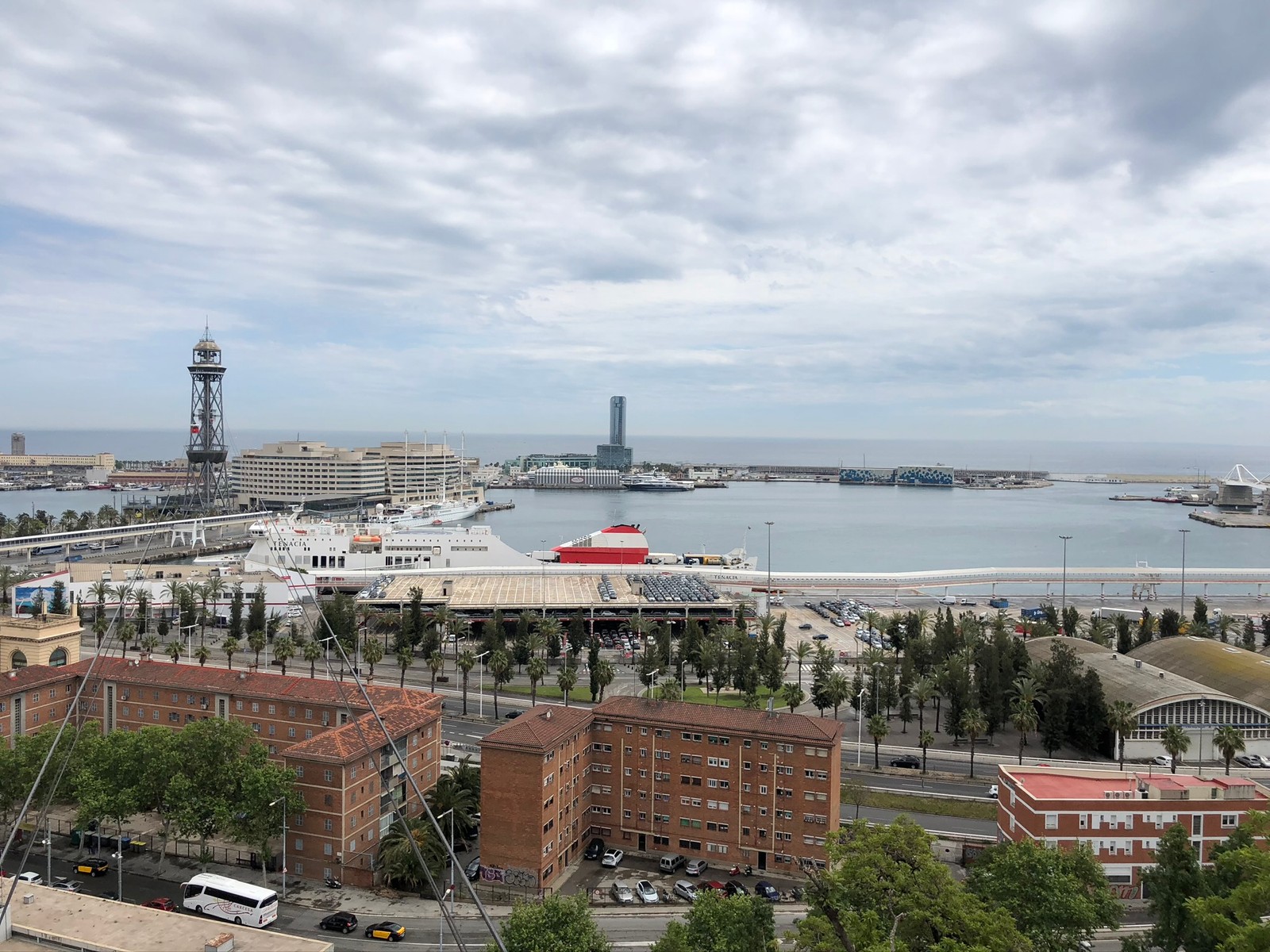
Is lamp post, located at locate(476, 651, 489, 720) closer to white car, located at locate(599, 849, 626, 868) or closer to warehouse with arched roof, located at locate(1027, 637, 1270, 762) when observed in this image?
white car, located at locate(599, 849, 626, 868)

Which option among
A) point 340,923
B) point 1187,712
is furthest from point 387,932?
point 1187,712

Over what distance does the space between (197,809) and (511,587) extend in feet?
89.9

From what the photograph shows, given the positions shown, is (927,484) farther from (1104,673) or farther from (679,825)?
(679,825)

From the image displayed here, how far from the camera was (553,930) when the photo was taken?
37.6 ft

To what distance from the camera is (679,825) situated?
58.7 feet

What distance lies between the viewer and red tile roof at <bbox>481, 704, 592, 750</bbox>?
16.3 metres

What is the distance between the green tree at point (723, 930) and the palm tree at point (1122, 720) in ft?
43.6

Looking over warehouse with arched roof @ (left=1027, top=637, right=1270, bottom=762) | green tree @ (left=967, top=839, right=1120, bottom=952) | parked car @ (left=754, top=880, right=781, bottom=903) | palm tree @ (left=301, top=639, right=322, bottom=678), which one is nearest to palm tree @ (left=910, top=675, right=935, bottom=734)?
warehouse with arched roof @ (left=1027, top=637, right=1270, bottom=762)

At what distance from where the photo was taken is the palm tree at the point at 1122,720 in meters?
21.5

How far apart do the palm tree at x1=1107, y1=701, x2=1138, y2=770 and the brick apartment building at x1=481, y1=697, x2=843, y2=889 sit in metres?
8.47

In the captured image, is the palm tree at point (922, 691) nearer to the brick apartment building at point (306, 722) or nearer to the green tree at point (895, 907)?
the green tree at point (895, 907)

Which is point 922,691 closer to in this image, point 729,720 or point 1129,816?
point 1129,816

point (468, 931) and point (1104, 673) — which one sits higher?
point (1104, 673)

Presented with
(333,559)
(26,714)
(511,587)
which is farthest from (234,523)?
(26,714)
